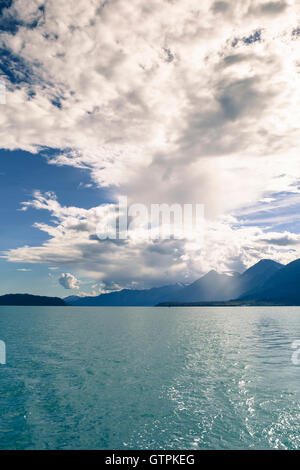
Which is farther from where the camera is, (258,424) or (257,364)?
(257,364)

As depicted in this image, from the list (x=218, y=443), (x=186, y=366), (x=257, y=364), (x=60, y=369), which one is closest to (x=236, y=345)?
(x=257, y=364)

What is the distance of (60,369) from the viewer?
4788cm

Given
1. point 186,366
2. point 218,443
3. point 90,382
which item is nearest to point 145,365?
Result: point 186,366

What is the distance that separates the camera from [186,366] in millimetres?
48812
